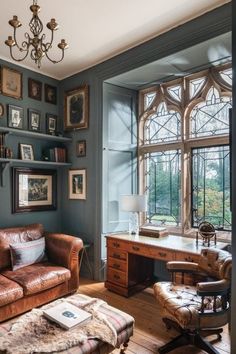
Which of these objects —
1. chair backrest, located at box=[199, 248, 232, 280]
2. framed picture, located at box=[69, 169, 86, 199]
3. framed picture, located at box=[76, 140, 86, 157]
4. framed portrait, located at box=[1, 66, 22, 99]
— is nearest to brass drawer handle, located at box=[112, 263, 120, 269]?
framed picture, located at box=[69, 169, 86, 199]

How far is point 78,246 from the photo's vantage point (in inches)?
140

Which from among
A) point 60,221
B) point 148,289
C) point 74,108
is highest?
point 74,108

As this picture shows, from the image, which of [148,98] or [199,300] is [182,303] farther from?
[148,98]

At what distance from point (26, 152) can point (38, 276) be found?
1.96 m

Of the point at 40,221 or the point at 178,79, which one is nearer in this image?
the point at 178,79

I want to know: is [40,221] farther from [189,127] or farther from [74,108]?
[189,127]

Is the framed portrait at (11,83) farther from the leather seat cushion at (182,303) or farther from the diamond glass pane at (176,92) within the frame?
the leather seat cushion at (182,303)

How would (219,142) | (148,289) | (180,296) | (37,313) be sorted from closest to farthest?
(37,313)
(180,296)
(219,142)
(148,289)

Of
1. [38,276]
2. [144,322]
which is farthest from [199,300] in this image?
[38,276]

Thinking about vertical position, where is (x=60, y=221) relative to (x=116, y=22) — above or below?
below

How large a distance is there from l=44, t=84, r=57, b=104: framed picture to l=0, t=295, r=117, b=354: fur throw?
348 cm

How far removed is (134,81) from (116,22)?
1.12 m

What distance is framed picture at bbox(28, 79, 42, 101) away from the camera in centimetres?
430

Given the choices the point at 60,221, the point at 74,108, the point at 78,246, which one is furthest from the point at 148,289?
the point at 74,108
